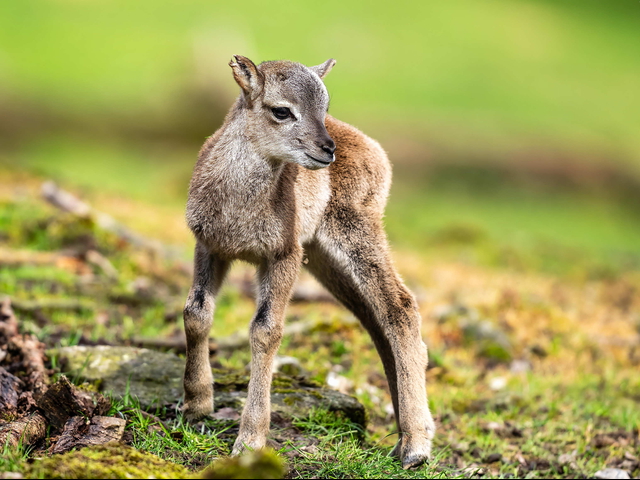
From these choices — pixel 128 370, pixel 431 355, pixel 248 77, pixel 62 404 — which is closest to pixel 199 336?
pixel 128 370

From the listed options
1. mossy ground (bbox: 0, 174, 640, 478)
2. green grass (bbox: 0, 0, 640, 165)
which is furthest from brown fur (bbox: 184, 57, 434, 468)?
green grass (bbox: 0, 0, 640, 165)

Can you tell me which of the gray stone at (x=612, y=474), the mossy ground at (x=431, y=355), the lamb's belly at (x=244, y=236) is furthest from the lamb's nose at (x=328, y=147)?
the gray stone at (x=612, y=474)

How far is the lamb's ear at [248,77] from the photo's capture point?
5645 millimetres

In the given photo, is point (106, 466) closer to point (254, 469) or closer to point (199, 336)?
point (254, 469)

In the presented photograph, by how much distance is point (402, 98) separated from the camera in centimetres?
3039

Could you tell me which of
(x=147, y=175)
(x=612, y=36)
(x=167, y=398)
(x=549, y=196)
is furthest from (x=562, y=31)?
(x=167, y=398)

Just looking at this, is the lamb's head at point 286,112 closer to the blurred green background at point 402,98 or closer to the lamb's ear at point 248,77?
the lamb's ear at point 248,77

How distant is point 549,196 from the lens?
83.2 ft

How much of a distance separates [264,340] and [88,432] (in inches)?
56.5

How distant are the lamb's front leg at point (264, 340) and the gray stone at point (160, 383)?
666 mm

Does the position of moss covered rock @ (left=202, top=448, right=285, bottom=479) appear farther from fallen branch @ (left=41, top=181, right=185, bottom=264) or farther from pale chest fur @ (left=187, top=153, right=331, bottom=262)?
fallen branch @ (left=41, top=181, right=185, bottom=264)

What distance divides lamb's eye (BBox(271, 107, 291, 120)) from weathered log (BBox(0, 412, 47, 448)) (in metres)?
2.81

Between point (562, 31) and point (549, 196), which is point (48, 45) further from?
point (562, 31)

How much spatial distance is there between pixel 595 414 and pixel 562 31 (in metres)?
32.6
